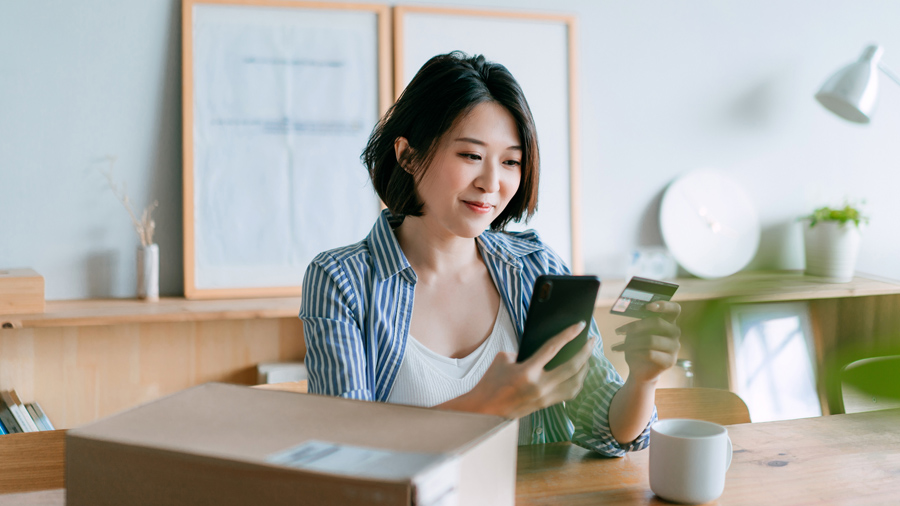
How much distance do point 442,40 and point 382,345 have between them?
53.1 inches

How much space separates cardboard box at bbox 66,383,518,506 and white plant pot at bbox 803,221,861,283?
2190 mm

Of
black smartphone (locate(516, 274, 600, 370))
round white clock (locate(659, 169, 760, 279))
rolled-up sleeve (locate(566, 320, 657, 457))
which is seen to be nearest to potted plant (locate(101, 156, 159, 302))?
rolled-up sleeve (locate(566, 320, 657, 457))

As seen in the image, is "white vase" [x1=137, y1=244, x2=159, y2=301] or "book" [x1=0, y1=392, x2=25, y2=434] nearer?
"book" [x1=0, y1=392, x2=25, y2=434]

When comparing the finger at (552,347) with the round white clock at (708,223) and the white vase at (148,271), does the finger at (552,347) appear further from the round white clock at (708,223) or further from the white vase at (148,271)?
the round white clock at (708,223)

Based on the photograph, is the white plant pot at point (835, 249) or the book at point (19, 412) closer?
the book at point (19, 412)

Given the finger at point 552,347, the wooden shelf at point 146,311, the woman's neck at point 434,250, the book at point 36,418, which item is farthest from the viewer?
the book at point 36,418

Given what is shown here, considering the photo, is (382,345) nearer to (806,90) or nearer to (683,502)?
(683,502)

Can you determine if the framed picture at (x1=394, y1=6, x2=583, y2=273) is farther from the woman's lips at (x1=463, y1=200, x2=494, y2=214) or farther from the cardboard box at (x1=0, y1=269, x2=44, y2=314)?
the cardboard box at (x1=0, y1=269, x2=44, y2=314)

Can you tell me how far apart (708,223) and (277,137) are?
1492 millimetres

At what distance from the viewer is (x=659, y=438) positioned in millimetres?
804

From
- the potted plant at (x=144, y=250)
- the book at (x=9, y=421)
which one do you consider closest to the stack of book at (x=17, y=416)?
the book at (x=9, y=421)

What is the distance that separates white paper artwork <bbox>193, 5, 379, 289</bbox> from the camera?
6.76 ft

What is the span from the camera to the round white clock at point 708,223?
2457mm

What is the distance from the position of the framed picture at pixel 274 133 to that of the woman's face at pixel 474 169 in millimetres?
963
